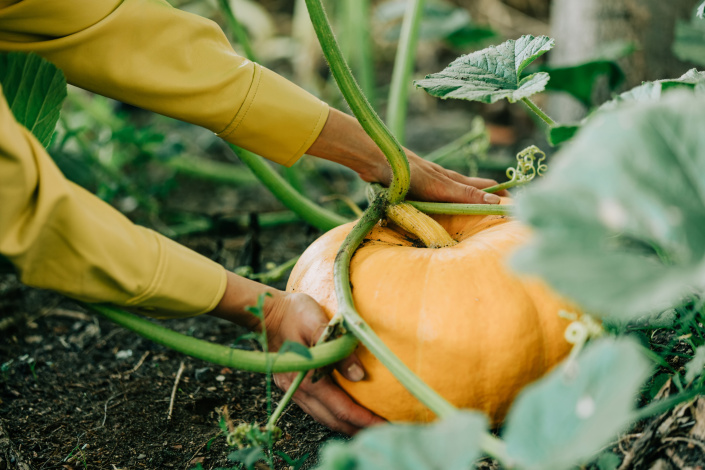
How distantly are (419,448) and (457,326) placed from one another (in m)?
0.42

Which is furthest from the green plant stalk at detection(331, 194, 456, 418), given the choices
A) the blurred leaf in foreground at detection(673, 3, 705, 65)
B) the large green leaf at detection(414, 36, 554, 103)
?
the blurred leaf in foreground at detection(673, 3, 705, 65)

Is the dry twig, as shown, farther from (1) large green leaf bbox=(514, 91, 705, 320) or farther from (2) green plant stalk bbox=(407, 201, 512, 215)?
(1) large green leaf bbox=(514, 91, 705, 320)

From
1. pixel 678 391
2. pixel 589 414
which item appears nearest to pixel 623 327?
pixel 678 391

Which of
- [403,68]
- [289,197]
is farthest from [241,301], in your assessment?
[403,68]

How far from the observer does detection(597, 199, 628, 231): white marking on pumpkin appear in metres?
0.54

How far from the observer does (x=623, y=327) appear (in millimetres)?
875

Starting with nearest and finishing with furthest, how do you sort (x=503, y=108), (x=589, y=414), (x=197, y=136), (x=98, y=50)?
(x=589, y=414) → (x=98, y=50) → (x=197, y=136) → (x=503, y=108)

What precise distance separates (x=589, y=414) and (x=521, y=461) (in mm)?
72

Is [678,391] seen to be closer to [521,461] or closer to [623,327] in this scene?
[623,327]

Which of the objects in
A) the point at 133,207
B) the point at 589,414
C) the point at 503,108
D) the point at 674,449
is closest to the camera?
the point at 589,414

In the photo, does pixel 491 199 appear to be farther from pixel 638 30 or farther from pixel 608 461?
pixel 638 30

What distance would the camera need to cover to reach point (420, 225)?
1190 mm

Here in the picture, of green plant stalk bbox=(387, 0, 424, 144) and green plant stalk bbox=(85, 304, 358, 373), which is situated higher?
green plant stalk bbox=(387, 0, 424, 144)

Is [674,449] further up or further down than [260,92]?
further down
